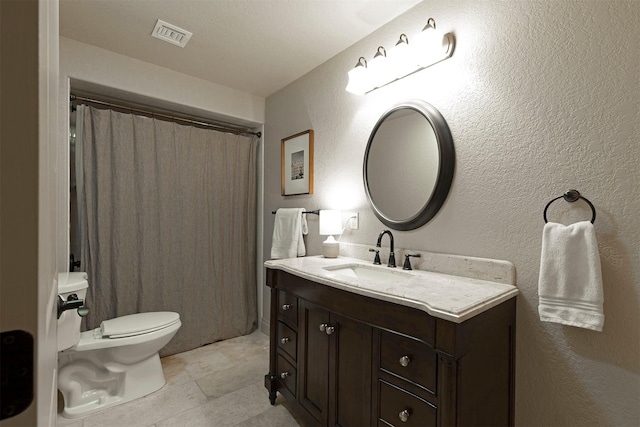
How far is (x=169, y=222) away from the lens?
7.99ft

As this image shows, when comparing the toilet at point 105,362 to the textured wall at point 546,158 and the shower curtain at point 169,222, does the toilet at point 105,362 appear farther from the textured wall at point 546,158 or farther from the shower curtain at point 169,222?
the textured wall at point 546,158

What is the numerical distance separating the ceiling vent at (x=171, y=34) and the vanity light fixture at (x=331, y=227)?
1.49 m

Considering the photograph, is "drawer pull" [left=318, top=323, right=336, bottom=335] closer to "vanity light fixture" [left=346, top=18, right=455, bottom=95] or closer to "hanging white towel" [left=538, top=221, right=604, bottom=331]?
"hanging white towel" [left=538, top=221, right=604, bottom=331]

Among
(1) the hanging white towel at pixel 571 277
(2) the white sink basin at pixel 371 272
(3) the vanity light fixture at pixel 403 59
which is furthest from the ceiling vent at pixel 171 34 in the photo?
(1) the hanging white towel at pixel 571 277

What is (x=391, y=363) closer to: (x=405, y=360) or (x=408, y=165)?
(x=405, y=360)

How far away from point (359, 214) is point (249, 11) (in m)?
1.38

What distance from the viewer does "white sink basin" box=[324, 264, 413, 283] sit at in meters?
1.54

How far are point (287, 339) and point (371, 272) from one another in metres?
0.61

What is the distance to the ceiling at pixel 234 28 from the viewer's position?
5.41ft

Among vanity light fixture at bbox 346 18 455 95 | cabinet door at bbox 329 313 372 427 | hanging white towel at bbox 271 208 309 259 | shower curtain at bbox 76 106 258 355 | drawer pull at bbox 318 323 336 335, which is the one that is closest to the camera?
cabinet door at bbox 329 313 372 427

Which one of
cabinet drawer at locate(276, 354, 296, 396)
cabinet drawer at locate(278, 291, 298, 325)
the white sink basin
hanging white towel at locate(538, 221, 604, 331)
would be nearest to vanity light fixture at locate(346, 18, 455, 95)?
hanging white towel at locate(538, 221, 604, 331)

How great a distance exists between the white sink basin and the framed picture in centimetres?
80

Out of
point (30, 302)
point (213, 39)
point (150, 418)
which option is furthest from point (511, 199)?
point (150, 418)

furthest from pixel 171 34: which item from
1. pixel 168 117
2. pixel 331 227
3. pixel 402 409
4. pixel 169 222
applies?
pixel 402 409
